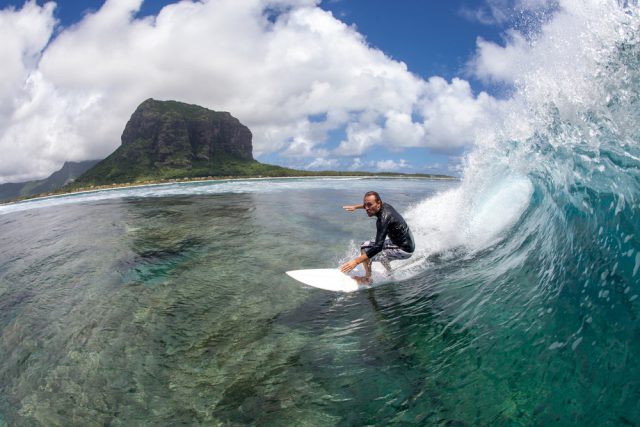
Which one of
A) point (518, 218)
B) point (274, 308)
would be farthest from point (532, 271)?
point (274, 308)

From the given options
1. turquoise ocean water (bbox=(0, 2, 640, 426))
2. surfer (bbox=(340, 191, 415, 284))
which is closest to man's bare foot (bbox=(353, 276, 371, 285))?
surfer (bbox=(340, 191, 415, 284))

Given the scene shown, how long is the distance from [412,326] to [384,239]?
2898mm

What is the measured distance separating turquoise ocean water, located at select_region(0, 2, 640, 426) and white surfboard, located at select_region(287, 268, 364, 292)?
1.11ft

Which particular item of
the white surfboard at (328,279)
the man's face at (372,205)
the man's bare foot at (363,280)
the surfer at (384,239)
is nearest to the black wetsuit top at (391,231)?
the surfer at (384,239)

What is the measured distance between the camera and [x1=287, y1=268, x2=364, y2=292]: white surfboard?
9.89m

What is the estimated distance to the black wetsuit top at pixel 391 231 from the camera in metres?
9.29

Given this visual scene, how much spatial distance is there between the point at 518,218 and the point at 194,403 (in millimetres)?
11674

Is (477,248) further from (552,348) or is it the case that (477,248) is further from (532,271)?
(552,348)

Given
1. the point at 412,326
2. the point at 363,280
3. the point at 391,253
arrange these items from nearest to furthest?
1. the point at 412,326
2. the point at 363,280
3. the point at 391,253

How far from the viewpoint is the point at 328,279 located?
10.3 meters

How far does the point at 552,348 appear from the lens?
471 cm

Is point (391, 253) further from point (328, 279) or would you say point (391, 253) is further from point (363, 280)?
point (328, 279)

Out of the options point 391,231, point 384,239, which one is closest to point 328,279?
point 384,239

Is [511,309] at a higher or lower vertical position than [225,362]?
higher
